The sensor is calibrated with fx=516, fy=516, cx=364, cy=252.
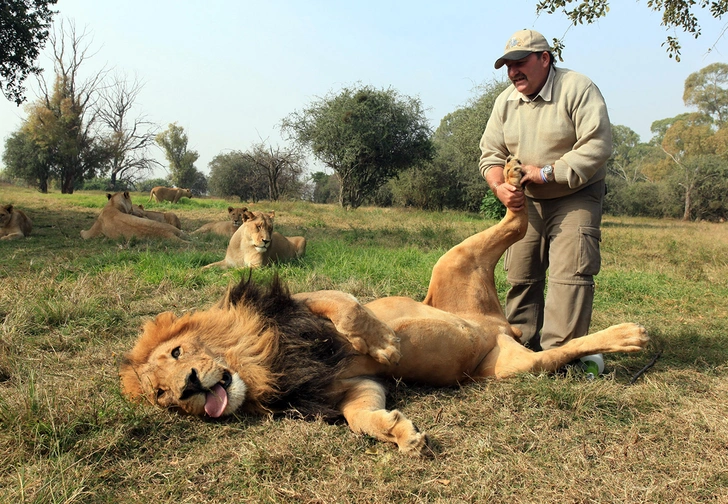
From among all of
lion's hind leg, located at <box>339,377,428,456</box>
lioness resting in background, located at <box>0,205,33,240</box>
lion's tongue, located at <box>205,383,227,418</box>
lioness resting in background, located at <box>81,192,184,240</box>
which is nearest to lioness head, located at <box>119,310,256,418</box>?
lion's tongue, located at <box>205,383,227,418</box>

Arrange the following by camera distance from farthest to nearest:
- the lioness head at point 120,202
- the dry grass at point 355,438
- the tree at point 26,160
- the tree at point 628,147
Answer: the tree at point 628,147 → the tree at point 26,160 → the lioness head at point 120,202 → the dry grass at point 355,438

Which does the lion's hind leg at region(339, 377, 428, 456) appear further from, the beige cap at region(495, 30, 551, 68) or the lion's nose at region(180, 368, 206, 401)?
the beige cap at region(495, 30, 551, 68)

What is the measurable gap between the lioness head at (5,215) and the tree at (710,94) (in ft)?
156

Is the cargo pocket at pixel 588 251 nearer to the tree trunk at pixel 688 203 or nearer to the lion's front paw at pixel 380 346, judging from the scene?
the lion's front paw at pixel 380 346

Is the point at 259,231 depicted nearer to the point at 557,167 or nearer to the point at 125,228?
the point at 125,228

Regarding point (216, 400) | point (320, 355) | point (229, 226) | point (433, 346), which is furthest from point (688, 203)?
point (216, 400)

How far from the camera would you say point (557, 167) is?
308 centimetres

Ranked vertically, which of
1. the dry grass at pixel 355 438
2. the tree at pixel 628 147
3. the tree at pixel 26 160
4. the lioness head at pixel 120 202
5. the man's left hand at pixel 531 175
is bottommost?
the dry grass at pixel 355 438

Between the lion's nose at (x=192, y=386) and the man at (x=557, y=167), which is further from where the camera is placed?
the man at (x=557, y=167)

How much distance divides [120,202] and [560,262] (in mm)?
9169

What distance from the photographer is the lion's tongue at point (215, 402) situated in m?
2.25

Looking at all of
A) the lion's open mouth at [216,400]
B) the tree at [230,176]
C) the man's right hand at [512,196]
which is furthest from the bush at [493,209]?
the tree at [230,176]

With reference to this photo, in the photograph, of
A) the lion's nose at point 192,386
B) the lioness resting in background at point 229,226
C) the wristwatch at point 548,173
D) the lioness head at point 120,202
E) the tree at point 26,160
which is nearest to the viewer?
the lion's nose at point 192,386

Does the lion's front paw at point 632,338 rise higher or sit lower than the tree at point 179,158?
lower
